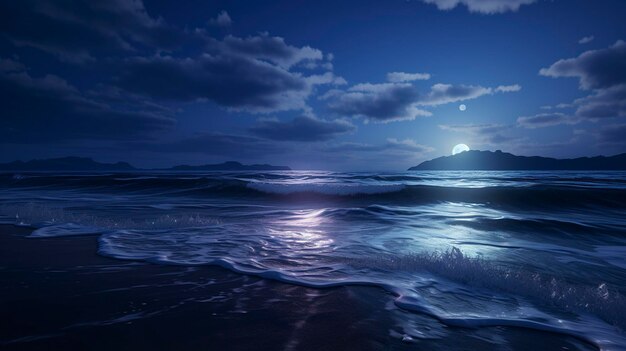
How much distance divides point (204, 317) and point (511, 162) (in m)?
152

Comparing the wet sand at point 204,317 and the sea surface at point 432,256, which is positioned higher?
the wet sand at point 204,317

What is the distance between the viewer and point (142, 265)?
155 inches

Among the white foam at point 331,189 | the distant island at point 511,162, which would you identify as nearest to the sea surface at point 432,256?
the white foam at point 331,189

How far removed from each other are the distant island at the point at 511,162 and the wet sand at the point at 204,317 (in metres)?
125

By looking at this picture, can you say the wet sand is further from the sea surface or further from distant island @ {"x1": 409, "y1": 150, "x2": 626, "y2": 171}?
distant island @ {"x1": 409, "y1": 150, "x2": 626, "y2": 171}

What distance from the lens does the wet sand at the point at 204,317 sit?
2.06m

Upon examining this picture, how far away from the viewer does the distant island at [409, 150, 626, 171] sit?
368 feet

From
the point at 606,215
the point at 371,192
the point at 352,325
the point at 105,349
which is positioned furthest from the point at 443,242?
the point at 371,192

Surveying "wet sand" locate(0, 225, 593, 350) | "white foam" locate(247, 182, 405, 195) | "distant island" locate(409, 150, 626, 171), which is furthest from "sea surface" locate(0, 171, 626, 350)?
"distant island" locate(409, 150, 626, 171)

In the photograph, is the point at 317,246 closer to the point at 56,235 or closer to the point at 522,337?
the point at 522,337

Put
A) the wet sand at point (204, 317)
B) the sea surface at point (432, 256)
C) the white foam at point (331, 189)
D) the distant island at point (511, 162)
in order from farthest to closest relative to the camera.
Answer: the distant island at point (511, 162) < the white foam at point (331, 189) < the sea surface at point (432, 256) < the wet sand at point (204, 317)

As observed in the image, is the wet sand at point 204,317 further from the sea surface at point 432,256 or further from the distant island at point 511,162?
the distant island at point 511,162

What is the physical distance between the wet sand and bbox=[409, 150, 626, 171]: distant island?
4936 inches

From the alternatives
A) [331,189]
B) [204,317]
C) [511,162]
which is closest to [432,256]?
[204,317]
